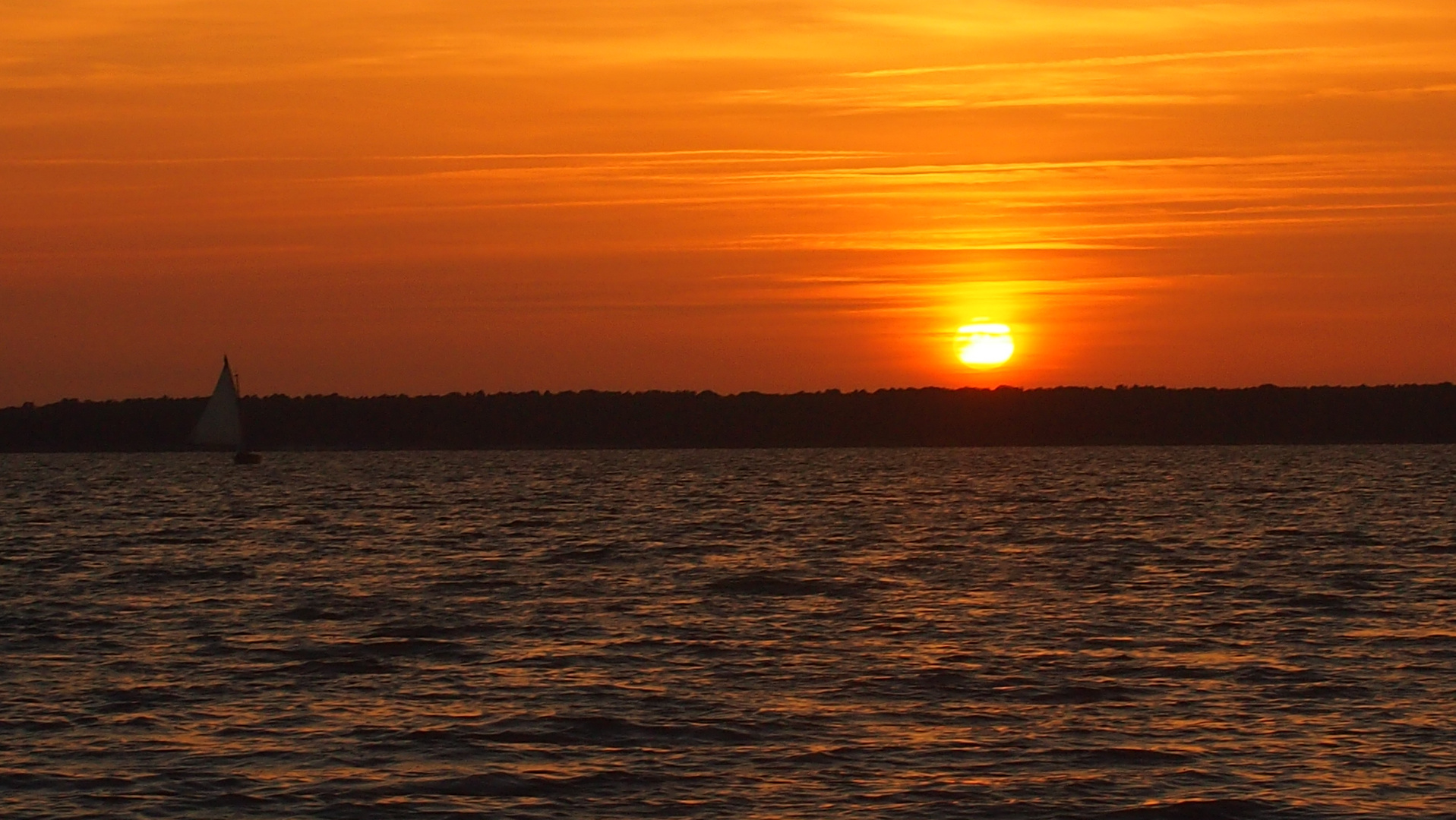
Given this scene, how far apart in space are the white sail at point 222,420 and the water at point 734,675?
68756 mm

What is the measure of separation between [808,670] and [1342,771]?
8.74 metres

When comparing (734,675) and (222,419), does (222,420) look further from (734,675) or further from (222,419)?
(734,675)

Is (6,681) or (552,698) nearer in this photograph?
(552,698)

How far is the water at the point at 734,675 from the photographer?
762 inches

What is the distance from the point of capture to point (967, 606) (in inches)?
1407

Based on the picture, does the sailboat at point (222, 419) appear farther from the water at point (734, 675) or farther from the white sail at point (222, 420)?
the water at point (734, 675)

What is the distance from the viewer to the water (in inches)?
762

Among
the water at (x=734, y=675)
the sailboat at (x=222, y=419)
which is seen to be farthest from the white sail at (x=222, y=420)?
the water at (x=734, y=675)

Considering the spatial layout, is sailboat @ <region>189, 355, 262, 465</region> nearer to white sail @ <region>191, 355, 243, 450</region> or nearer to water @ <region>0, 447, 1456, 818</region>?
white sail @ <region>191, 355, 243, 450</region>

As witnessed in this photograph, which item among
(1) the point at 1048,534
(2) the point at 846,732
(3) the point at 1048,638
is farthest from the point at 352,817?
(1) the point at 1048,534

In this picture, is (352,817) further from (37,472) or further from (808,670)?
(37,472)

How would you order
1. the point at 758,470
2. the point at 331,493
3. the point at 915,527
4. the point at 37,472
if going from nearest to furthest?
the point at 915,527, the point at 331,493, the point at 758,470, the point at 37,472

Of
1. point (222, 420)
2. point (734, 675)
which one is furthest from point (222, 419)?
point (734, 675)

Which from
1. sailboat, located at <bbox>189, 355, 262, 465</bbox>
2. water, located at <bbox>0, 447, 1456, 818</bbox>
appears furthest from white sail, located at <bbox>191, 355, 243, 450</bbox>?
water, located at <bbox>0, 447, 1456, 818</bbox>
